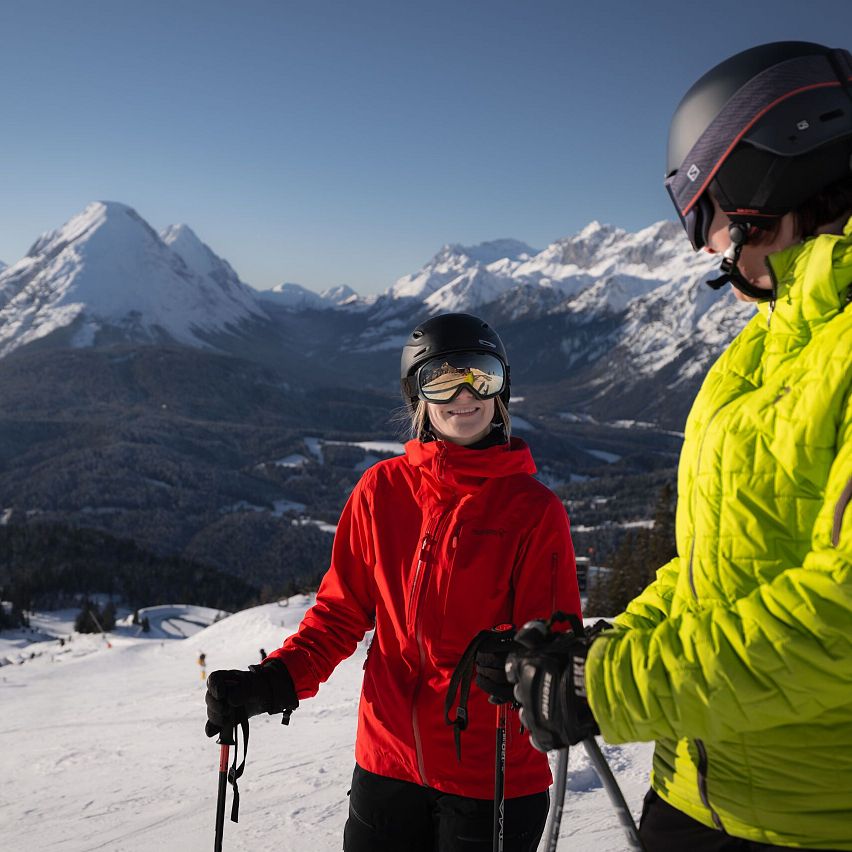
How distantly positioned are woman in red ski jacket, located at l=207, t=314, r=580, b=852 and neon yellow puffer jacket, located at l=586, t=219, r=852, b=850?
0.94m

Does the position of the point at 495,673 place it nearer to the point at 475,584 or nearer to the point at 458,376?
the point at 475,584

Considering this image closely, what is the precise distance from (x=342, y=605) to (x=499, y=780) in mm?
876

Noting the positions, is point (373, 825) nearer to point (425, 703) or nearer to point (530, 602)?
point (425, 703)

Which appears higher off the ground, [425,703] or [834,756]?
[834,756]

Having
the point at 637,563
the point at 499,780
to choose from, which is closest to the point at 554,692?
the point at 499,780

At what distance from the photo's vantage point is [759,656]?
52.6 inches

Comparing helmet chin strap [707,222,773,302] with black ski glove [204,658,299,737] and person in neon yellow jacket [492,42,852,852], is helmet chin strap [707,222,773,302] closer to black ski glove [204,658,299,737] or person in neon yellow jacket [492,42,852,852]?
person in neon yellow jacket [492,42,852,852]

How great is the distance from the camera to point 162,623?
73562mm

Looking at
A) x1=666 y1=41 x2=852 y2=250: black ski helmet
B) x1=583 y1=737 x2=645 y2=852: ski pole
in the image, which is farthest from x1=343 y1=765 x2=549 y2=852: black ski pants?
x1=666 y1=41 x2=852 y2=250: black ski helmet

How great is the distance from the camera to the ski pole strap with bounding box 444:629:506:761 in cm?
219

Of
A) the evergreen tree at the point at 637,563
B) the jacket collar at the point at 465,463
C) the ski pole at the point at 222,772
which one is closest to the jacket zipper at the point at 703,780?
the jacket collar at the point at 465,463

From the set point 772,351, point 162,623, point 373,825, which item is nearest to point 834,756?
point 772,351

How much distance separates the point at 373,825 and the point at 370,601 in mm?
775

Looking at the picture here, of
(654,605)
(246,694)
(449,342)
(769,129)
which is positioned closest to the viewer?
(769,129)
